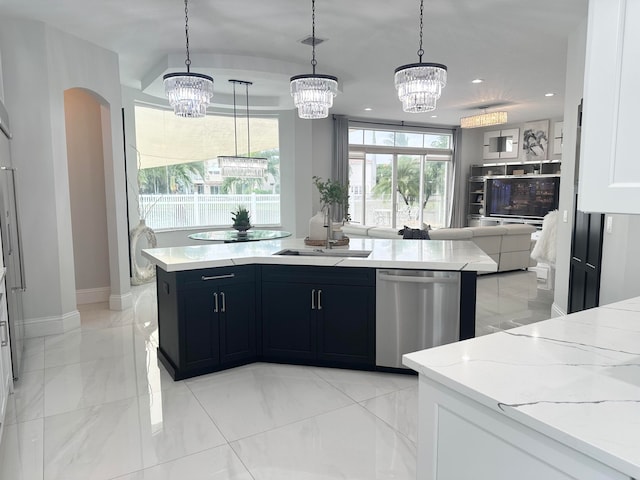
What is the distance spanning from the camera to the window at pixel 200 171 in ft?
22.7

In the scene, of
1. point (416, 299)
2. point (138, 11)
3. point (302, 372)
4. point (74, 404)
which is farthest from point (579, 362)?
point (138, 11)

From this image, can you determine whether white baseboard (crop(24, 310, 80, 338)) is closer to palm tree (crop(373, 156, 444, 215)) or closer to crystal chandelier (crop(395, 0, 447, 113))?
crystal chandelier (crop(395, 0, 447, 113))

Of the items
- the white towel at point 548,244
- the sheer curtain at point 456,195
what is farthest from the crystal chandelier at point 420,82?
the sheer curtain at point 456,195

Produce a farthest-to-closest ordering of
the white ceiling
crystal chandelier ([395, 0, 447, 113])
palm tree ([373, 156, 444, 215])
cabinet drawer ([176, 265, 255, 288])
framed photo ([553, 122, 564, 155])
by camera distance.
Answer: palm tree ([373, 156, 444, 215]) → framed photo ([553, 122, 564, 155]) → the white ceiling → crystal chandelier ([395, 0, 447, 113]) → cabinet drawer ([176, 265, 255, 288])

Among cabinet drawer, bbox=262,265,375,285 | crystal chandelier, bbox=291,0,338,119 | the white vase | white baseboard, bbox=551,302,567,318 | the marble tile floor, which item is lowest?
the marble tile floor

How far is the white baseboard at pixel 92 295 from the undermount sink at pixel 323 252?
10.7 feet

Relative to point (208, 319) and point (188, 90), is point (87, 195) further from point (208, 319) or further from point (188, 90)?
point (208, 319)

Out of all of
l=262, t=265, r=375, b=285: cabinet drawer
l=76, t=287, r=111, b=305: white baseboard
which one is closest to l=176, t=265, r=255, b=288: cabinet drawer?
l=262, t=265, r=375, b=285: cabinet drawer

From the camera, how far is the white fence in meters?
7.16

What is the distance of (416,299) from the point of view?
3.16m

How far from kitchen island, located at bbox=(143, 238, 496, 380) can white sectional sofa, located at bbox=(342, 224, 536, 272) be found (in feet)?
9.15

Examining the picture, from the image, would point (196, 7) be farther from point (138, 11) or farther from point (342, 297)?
point (342, 297)

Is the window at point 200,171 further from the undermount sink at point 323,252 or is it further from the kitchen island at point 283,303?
the kitchen island at point 283,303

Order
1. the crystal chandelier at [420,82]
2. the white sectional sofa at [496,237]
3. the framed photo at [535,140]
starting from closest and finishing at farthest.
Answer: the crystal chandelier at [420,82], the white sectional sofa at [496,237], the framed photo at [535,140]
